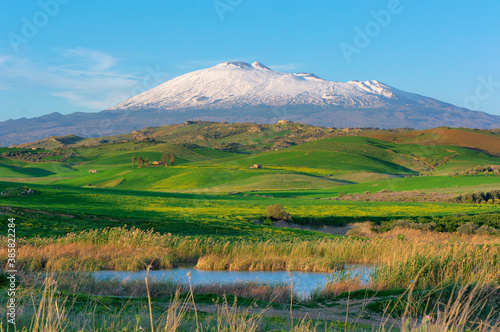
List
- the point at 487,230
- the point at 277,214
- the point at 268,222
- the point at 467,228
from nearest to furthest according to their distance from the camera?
the point at 487,230
the point at 467,228
the point at 268,222
the point at 277,214

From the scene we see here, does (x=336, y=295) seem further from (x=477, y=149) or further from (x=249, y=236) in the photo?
(x=477, y=149)

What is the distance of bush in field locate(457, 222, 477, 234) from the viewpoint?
112 ft

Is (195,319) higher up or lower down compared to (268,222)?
higher up

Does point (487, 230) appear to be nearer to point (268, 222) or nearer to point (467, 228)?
point (467, 228)

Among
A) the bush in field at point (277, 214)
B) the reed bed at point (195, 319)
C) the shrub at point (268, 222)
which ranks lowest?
the shrub at point (268, 222)

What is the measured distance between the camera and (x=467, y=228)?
34.6m

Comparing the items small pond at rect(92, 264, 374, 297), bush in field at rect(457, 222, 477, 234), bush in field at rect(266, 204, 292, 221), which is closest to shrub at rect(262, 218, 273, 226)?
bush in field at rect(266, 204, 292, 221)

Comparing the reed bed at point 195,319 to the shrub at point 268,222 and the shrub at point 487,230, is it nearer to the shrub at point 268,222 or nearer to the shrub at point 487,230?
the shrub at point 487,230

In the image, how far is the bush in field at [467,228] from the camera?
34272mm

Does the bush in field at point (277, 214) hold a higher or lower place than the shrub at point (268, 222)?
higher

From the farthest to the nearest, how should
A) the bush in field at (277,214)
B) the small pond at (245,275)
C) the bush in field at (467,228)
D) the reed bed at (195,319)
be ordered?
the bush in field at (277,214) → the bush in field at (467,228) → the small pond at (245,275) → the reed bed at (195,319)

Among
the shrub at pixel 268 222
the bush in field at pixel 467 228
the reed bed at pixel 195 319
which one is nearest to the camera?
the reed bed at pixel 195 319

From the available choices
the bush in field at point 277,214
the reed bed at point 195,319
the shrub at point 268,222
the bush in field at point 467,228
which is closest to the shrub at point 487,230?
the bush in field at point 467,228

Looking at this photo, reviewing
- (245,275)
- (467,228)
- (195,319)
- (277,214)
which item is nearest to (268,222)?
(277,214)
